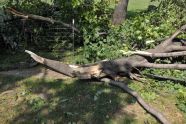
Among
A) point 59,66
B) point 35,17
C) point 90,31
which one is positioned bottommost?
point 59,66

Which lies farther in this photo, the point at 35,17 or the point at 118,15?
the point at 118,15

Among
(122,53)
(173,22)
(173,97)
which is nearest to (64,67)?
(122,53)

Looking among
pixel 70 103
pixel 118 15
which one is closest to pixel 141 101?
pixel 70 103

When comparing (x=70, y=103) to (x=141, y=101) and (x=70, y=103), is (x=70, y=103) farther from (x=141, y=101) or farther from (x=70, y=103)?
(x=141, y=101)

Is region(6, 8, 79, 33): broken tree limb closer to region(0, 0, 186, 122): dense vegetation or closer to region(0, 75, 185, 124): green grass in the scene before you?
region(0, 0, 186, 122): dense vegetation

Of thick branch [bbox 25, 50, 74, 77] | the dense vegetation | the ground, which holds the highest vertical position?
the dense vegetation

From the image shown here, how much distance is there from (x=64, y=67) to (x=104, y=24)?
3.21m

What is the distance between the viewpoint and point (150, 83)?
8578 millimetres

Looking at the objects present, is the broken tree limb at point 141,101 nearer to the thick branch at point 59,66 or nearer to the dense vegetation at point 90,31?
the thick branch at point 59,66

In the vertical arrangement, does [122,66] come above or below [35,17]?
below

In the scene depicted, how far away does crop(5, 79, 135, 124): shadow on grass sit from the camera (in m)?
7.12

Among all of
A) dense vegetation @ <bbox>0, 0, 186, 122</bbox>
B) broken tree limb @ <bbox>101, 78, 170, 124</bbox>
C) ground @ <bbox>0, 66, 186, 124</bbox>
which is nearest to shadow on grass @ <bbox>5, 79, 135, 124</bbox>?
ground @ <bbox>0, 66, 186, 124</bbox>

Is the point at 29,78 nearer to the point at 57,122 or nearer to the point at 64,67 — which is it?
the point at 64,67

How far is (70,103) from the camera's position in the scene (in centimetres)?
757
